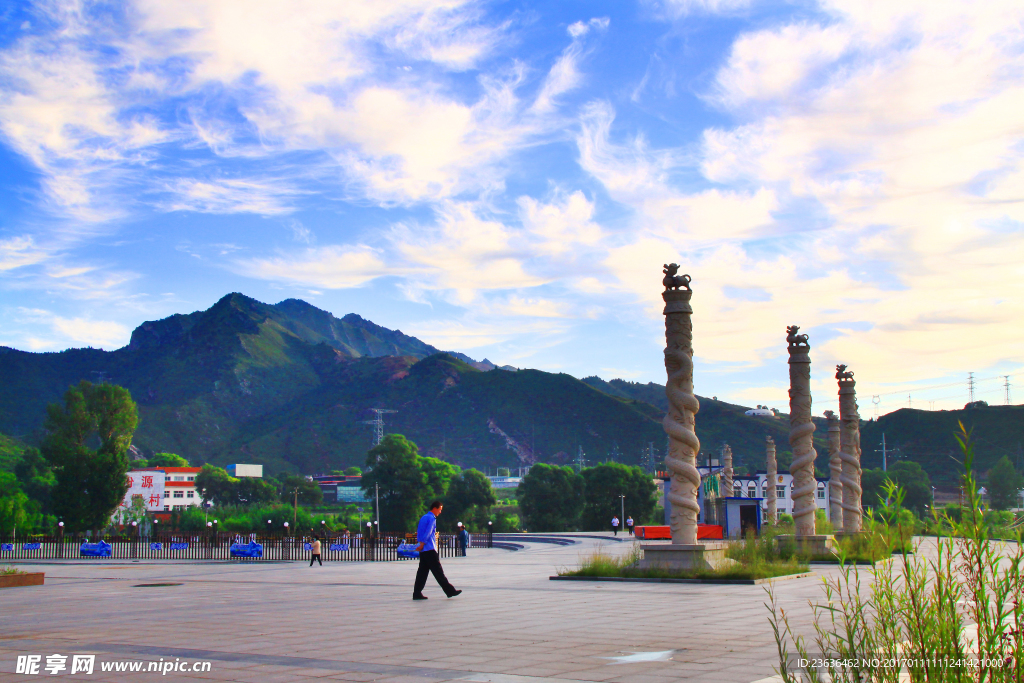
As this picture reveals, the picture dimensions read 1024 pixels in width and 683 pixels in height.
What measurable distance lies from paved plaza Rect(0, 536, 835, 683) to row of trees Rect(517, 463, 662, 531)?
230ft

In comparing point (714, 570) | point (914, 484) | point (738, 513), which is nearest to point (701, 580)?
point (714, 570)

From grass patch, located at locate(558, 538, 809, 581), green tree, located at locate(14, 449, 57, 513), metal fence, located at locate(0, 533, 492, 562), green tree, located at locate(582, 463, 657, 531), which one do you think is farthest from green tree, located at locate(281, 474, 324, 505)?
grass patch, located at locate(558, 538, 809, 581)

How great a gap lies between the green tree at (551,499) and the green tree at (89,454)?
3999 centimetres

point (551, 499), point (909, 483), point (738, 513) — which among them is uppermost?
point (738, 513)

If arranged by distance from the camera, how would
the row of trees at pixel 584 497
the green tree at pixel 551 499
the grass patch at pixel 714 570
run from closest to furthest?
the grass patch at pixel 714 570, the row of trees at pixel 584 497, the green tree at pixel 551 499

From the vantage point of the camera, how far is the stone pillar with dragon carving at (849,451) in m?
28.8

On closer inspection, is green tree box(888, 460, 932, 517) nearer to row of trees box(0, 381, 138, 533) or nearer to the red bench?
the red bench

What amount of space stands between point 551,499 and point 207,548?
176ft

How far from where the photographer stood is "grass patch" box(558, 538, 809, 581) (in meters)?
15.7

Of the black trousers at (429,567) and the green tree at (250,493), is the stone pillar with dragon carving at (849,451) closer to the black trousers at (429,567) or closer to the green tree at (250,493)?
the black trousers at (429,567)

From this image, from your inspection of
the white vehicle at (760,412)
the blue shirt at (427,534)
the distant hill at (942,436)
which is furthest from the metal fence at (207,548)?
the white vehicle at (760,412)

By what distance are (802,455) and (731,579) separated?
28.8 feet

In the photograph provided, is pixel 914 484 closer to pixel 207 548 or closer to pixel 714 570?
pixel 207 548

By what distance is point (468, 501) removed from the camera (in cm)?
9038
